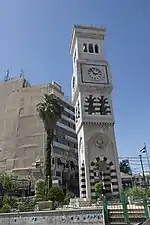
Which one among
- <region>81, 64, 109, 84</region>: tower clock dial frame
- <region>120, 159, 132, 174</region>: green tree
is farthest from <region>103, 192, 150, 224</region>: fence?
<region>120, 159, 132, 174</region>: green tree

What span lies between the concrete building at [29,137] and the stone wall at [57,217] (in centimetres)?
3083

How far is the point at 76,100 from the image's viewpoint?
3166 centimetres

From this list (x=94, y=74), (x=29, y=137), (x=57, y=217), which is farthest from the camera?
(x=29, y=137)

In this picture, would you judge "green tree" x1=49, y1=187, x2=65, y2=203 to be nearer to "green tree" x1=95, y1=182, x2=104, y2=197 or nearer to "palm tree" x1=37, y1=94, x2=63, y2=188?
"green tree" x1=95, y1=182, x2=104, y2=197

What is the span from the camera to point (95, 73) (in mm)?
31062

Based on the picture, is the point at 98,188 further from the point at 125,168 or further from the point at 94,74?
the point at 125,168

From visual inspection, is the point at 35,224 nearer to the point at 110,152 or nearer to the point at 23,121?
the point at 110,152

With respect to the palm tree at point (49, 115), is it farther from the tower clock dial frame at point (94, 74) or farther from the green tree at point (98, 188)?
the green tree at point (98, 188)

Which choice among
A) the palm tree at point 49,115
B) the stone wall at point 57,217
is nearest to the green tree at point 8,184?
the palm tree at point 49,115

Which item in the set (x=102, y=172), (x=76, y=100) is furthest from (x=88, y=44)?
(x=102, y=172)

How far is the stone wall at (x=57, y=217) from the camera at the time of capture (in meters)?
11.9

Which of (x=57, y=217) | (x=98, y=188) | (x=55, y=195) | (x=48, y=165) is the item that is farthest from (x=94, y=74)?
(x=57, y=217)

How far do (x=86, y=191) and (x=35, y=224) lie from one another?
506 inches

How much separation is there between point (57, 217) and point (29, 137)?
123 feet
